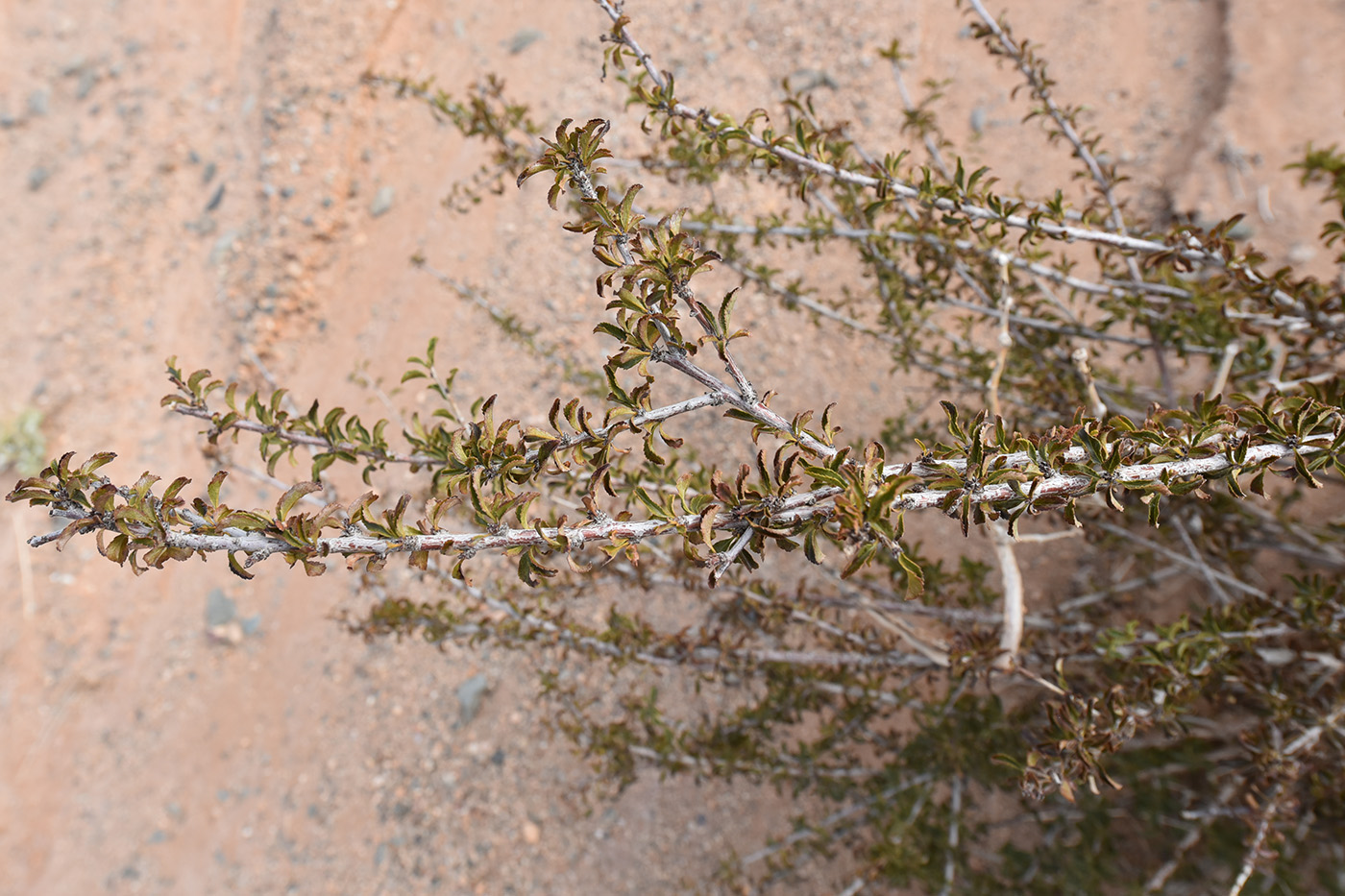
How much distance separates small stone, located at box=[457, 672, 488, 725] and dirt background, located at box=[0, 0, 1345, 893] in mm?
61

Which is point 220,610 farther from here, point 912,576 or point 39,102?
point 39,102

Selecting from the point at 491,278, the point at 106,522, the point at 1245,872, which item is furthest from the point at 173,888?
the point at 1245,872

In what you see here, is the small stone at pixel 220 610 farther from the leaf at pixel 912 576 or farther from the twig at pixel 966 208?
the leaf at pixel 912 576

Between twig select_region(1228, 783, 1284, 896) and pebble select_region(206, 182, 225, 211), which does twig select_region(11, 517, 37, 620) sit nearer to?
pebble select_region(206, 182, 225, 211)

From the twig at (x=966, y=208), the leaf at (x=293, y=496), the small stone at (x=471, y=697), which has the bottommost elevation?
the leaf at (x=293, y=496)

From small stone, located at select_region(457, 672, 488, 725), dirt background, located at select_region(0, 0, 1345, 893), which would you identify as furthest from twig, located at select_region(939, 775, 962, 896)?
small stone, located at select_region(457, 672, 488, 725)

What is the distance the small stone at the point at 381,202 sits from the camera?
5164 millimetres

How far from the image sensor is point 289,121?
17.2 ft

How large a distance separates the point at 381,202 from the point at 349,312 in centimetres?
76

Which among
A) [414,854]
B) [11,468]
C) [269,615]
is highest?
[11,468]

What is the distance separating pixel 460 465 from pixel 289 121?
505 centimetres

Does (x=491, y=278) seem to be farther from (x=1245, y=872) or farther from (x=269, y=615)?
(x=1245, y=872)

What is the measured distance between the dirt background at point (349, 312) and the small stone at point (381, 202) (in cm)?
3

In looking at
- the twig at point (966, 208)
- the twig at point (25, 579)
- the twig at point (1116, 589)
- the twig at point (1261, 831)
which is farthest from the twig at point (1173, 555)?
the twig at point (25, 579)
